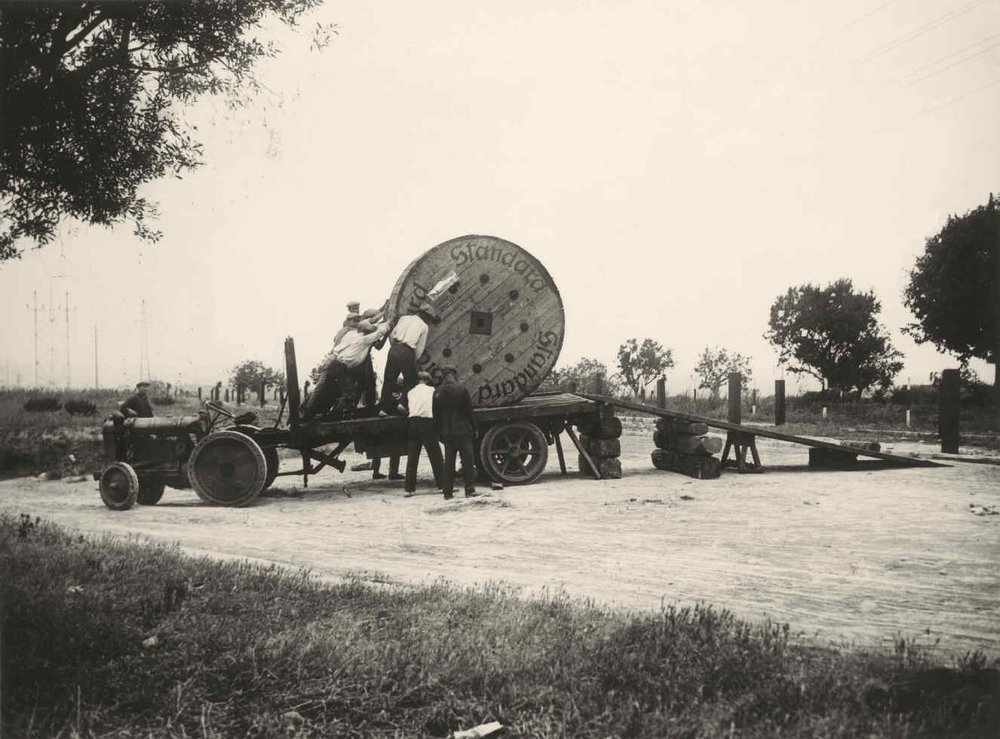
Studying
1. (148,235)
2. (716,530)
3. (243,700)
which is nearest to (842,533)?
(716,530)

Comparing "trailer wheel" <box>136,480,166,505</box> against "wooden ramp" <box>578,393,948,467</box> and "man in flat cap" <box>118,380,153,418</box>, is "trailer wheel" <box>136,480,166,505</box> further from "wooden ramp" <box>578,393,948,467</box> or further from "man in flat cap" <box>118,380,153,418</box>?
"wooden ramp" <box>578,393,948,467</box>

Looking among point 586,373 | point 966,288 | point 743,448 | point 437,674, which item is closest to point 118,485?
point 437,674

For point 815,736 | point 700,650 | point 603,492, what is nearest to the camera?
point 815,736

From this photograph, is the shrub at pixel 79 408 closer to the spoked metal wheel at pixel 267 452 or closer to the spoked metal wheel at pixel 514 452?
the spoked metal wheel at pixel 267 452

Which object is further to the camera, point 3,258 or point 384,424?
point 384,424

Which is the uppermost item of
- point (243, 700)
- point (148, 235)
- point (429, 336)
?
point (148, 235)

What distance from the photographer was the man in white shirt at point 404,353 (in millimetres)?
11359

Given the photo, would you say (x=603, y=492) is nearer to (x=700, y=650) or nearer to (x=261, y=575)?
(x=261, y=575)

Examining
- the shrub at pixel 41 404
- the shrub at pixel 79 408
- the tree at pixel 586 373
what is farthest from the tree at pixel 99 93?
the tree at pixel 586 373

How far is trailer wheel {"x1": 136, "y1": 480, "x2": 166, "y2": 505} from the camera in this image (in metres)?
11.2

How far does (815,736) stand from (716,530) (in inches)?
188

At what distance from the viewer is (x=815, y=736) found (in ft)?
11.4

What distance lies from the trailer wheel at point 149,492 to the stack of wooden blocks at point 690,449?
770 centimetres

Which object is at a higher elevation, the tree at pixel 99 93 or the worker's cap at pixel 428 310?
the tree at pixel 99 93
